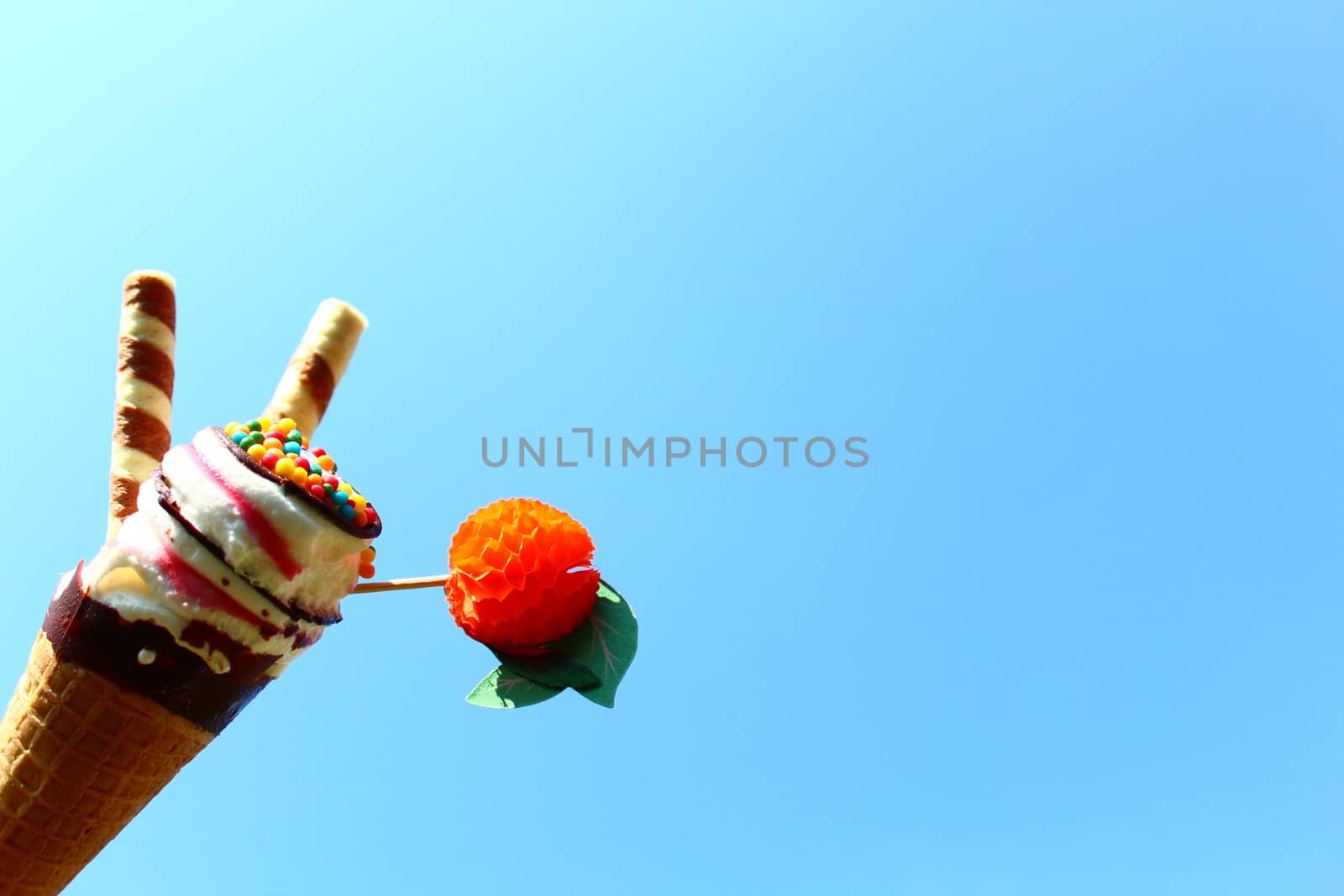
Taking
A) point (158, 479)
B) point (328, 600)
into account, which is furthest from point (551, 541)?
point (158, 479)

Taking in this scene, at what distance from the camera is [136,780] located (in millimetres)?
3477

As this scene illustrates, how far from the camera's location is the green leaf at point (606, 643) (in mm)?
3588

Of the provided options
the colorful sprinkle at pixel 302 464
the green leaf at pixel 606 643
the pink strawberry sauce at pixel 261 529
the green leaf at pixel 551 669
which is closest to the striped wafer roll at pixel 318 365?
the colorful sprinkle at pixel 302 464

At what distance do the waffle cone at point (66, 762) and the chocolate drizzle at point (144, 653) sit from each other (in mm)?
43

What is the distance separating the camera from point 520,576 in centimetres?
361

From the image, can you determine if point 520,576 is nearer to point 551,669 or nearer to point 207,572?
point 551,669

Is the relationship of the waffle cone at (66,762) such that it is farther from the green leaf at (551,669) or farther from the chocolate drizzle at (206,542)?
the green leaf at (551,669)

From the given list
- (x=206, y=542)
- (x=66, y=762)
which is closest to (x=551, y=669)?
(x=206, y=542)

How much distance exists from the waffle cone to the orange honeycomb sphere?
3.55 ft

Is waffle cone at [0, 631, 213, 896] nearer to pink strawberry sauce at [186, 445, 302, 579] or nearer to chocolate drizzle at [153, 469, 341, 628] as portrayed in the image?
chocolate drizzle at [153, 469, 341, 628]

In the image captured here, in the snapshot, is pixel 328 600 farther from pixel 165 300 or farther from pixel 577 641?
pixel 165 300

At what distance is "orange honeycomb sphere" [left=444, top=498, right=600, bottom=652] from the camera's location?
3621 millimetres

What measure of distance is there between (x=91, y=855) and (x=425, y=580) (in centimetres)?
153

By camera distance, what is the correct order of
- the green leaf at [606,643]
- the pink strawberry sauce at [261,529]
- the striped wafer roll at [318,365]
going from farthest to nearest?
the striped wafer roll at [318,365]
the green leaf at [606,643]
the pink strawberry sauce at [261,529]
